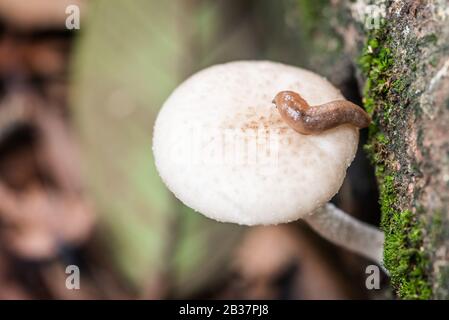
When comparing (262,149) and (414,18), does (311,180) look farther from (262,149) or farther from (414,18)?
(414,18)

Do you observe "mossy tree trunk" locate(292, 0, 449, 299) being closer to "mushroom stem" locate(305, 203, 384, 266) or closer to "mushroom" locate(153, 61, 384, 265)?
"mushroom" locate(153, 61, 384, 265)

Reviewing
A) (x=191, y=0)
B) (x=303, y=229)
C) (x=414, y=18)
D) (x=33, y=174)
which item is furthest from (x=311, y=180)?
(x=33, y=174)

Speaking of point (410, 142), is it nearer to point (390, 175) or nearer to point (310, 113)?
point (390, 175)

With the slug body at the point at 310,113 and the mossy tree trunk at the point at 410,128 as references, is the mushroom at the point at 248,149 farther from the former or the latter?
the mossy tree trunk at the point at 410,128

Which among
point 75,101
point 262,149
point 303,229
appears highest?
point 75,101

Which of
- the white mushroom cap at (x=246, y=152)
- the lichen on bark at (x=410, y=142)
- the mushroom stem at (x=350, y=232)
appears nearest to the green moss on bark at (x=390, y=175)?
the lichen on bark at (x=410, y=142)

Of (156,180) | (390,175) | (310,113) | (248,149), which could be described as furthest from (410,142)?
(156,180)
